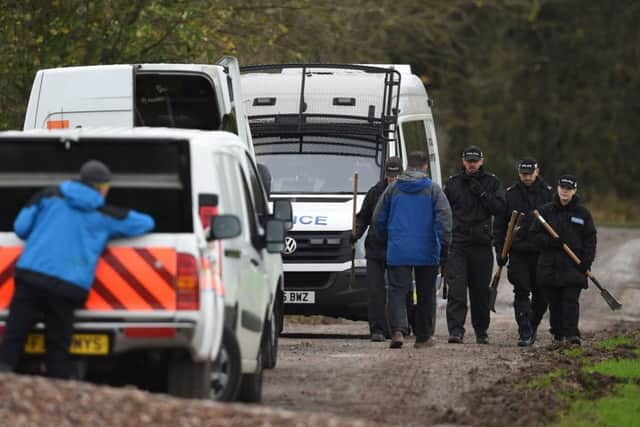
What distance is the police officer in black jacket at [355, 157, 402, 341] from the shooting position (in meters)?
18.0

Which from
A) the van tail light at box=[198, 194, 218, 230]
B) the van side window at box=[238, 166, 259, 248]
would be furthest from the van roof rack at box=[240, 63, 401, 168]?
the van tail light at box=[198, 194, 218, 230]

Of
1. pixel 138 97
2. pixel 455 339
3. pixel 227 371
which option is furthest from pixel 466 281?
pixel 227 371

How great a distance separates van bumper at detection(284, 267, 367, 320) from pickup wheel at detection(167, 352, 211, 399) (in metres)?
8.45

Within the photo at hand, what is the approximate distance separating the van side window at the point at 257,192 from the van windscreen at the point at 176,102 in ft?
13.6

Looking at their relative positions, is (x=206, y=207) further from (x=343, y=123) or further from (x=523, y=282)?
(x=343, y=123)

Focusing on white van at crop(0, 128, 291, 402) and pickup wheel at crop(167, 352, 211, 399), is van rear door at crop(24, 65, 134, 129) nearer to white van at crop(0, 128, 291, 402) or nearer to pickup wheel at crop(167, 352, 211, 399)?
white van at crop(0, 128, 291, 402)

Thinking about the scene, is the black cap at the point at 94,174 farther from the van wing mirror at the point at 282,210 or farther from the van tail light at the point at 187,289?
the van wing mirror at the point at 282,210

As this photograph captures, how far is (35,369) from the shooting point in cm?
1088

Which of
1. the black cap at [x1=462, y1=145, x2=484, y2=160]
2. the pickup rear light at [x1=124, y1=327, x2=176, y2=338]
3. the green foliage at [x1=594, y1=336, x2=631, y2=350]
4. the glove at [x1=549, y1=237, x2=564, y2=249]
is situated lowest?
the green foliage at [x1=594, y1=336, x2=631, y2=350]

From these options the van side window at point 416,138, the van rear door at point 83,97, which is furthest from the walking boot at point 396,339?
the van side window at point 416,138

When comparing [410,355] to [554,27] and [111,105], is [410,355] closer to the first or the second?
[111,105]

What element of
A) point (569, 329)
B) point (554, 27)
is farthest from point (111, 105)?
point (554, 27)

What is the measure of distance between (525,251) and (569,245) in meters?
0.68

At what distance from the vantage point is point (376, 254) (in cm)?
1809
